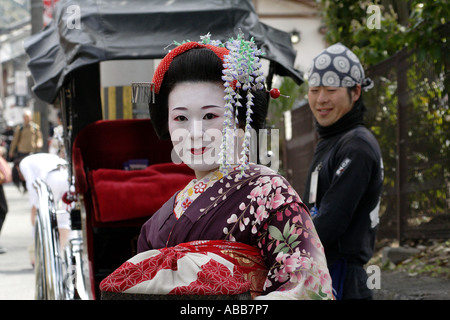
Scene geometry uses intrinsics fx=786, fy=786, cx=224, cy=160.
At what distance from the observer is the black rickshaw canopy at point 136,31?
5465mm

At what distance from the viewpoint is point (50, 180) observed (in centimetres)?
752

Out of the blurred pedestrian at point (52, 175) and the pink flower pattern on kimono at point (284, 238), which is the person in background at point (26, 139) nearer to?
the blurred pedestrian at point (52, 175)

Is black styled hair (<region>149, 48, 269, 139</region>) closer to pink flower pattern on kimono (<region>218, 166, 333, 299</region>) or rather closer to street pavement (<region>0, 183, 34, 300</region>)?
pink flower pattern on kimono (<region>218, 166, 333, 299</region>)

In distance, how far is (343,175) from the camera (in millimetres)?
3781

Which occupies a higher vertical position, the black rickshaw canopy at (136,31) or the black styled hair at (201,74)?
the black rickshaw canopy at (136,31)

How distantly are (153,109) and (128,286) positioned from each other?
26.5 inches

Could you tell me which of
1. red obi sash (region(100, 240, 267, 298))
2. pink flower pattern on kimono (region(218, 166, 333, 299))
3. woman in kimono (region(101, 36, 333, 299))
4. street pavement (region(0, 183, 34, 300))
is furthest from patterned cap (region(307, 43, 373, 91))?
street pavement (region(0, 183, 34, 300))

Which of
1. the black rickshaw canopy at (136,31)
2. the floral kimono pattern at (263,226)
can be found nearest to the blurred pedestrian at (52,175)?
the black rickshaw canopy at (136,31)

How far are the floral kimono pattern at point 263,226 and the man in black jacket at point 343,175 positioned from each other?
1.27m

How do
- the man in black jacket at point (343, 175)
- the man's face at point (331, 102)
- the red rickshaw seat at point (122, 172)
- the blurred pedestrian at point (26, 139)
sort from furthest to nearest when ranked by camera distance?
the blurred pedestrian at point (26, 139) < the red rickshaw seat at point (122, 172) < the man's face at point (331, 102) < the man in black jacket at point (343, 175)

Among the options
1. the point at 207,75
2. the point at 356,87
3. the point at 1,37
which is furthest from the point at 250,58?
the point at 1,37

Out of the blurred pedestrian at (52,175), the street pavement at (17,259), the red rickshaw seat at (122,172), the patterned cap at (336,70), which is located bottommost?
the street pavement at (17,259)

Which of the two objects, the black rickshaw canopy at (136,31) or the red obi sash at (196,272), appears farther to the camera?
the black rickshaw canopy at (136,31)

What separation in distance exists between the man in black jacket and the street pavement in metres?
4.30
